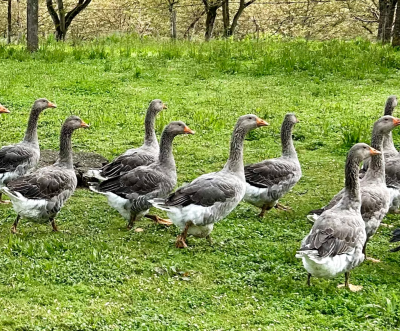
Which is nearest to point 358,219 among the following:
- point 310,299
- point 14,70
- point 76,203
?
point 310,299

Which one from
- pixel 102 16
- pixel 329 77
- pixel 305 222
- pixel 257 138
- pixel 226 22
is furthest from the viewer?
pixel 102 16

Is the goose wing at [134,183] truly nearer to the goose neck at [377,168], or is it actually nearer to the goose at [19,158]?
the goose at [19,158]

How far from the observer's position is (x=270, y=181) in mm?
8672

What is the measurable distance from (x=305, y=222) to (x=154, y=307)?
3.38m

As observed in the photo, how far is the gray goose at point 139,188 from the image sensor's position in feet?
26.1

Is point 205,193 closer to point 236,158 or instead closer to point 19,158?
point 236,158

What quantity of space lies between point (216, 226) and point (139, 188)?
1.21m

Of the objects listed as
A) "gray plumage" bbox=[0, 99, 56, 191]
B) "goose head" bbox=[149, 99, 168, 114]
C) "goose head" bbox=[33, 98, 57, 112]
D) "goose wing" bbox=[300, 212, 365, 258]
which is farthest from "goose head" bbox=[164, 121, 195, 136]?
"goose wing" bbox=[300, 212, 365, 258]

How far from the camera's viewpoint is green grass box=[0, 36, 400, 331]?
576 cm

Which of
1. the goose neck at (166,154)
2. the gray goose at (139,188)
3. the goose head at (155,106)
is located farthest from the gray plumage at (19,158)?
the goose neck at (166,154)

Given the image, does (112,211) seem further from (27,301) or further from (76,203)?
(27,301)

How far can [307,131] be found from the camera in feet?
41.5

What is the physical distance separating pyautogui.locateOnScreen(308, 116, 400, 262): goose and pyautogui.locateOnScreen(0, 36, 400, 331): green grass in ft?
1.67

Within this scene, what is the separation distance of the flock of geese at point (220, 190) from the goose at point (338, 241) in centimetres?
1
